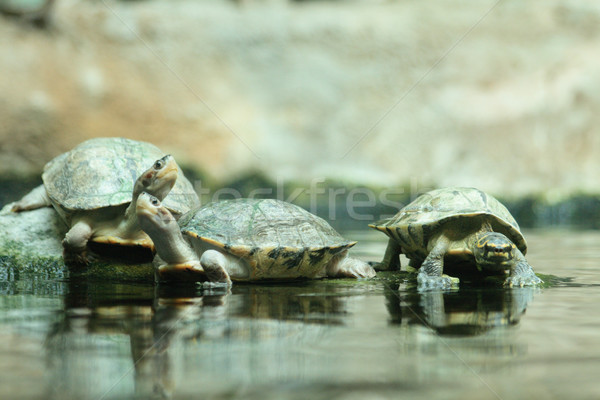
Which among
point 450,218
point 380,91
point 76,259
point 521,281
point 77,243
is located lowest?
point 521,281

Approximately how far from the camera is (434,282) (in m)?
4.44

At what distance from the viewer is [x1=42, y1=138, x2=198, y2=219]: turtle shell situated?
5.06 metres

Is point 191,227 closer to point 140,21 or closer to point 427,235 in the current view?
point 427,235

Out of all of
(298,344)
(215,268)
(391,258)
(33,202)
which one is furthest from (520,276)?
(33,202)

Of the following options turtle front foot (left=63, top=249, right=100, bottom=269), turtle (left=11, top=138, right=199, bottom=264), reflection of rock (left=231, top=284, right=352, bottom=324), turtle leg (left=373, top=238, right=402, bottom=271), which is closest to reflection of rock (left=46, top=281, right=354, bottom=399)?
reflection of rock (left=231, top=284, right=352, bottom=324)

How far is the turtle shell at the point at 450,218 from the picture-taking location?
15.3 feet

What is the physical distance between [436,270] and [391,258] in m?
0.81

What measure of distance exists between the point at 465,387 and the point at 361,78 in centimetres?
1566

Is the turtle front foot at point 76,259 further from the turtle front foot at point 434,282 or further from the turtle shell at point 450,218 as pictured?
the turtle front foot at point 434,282

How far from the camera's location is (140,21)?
15.5 metres

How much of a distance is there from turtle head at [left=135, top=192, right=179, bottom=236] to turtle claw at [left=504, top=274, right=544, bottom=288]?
239 cm

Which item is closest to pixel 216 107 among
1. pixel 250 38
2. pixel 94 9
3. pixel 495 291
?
pixel 250 38

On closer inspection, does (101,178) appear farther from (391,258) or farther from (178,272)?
(391,258)

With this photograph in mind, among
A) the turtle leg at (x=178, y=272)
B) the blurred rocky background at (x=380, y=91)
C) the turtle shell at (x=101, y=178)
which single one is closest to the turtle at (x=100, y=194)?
the turtle shell at (x=101, y=178)
